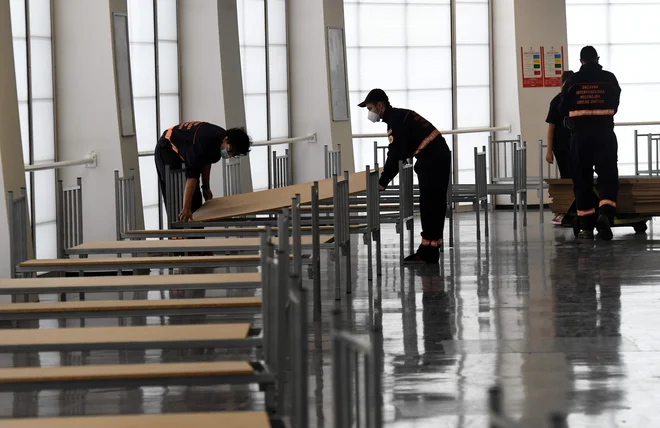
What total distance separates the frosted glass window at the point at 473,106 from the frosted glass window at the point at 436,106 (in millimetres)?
192

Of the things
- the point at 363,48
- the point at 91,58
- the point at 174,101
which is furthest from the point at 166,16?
the point at 363,48

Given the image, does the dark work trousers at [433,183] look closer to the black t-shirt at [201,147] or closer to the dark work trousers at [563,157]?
the black t-shirt at [201,147]

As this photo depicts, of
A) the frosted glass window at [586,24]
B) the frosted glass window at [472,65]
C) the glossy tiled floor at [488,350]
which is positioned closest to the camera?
the glossy tiled floor at [488,350]

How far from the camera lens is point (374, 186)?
29.8 ft

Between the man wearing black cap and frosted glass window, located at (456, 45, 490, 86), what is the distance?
8095 millimetres

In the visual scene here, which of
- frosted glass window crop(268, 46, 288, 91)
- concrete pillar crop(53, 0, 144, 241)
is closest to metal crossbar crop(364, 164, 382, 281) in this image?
concrete pillar crop(53, 0, 144, 241)

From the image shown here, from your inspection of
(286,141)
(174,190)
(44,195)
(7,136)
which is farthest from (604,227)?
(7,136)

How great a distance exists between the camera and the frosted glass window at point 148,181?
12.0 meters

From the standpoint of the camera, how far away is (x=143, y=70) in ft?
39.8

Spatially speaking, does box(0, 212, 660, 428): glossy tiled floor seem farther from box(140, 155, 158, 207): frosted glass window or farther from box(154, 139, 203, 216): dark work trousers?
box(140, 155, 158, 207): frosted glass window

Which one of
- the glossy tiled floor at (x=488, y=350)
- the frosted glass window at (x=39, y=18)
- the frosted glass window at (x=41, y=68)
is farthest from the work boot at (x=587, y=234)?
the frosted glass window at (x=39, y=18)

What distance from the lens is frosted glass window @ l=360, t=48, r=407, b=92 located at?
17781 millimetres

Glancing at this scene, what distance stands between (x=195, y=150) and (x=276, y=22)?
20.8 feet

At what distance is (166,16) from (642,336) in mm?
7459
